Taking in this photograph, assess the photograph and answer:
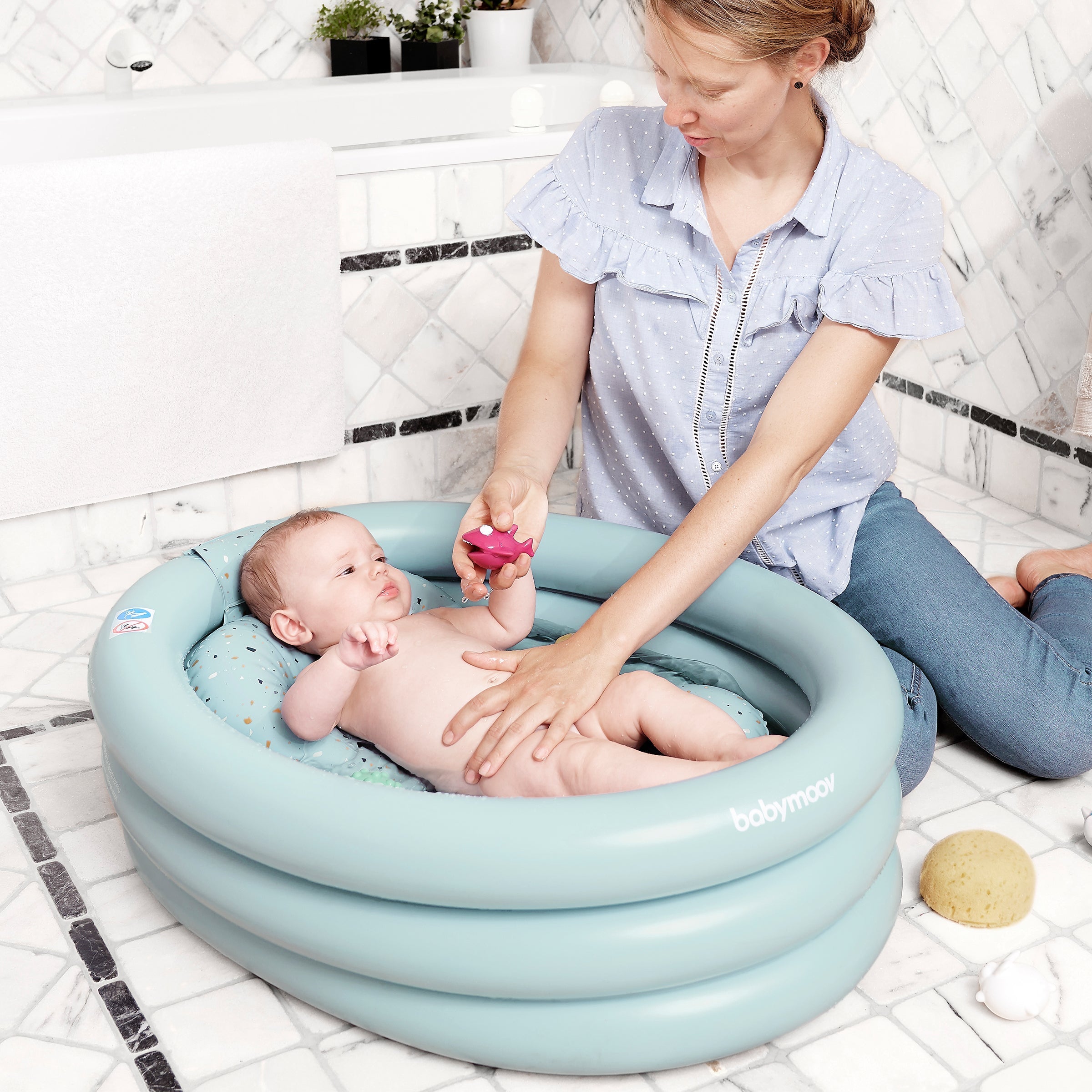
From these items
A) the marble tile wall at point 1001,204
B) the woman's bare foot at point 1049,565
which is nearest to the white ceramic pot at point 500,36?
the marble tile wall at point 1001,204

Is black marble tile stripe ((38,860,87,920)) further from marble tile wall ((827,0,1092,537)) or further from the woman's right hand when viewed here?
marble tile wall ((827,0,1092,537))

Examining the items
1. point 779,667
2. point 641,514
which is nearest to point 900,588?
point 779,667

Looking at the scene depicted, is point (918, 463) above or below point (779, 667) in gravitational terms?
below

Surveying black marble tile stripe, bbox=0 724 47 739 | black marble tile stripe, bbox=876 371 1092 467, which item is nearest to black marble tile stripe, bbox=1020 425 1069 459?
black marble tile stripe, bbox=876 371 1092 467

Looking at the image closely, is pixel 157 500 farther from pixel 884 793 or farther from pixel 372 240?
pixel 884 793

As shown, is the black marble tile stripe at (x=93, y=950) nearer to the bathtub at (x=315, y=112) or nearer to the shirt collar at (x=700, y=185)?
the shirt collar at (x=700, y=185)

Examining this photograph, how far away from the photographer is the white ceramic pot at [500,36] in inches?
130

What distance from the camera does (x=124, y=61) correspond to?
2.87 m

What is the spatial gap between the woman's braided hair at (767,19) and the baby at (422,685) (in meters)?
0.64

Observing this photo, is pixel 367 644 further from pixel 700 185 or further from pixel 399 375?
pixel 399 375

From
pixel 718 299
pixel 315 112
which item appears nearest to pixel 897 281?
pixel 718 299

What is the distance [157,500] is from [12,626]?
0.34 meters

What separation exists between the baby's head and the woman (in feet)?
0.50

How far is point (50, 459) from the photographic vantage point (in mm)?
2092
